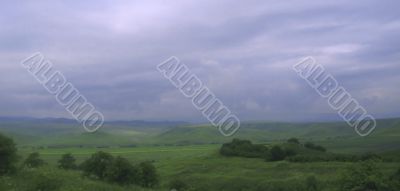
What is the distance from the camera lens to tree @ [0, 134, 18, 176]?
28.1m

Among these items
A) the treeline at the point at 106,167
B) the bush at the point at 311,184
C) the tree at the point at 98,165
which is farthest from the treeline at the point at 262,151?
the tree at the point at 98,165

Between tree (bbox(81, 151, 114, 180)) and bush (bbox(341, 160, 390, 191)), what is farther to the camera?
tree (bbox(81, 151, 114, 180))

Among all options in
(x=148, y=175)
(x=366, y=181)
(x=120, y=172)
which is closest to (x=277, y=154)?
(x=148, y=175)

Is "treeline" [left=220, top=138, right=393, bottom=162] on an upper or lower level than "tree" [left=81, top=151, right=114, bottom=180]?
upper

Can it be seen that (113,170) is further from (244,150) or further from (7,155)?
(244,150)

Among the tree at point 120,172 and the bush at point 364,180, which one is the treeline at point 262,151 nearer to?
the tree at point 120,172

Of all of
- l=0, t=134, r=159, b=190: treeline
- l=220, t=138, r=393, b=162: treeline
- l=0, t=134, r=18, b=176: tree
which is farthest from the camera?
l=220, t=138, r=393, b=162: treeline

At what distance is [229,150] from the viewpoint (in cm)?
12238

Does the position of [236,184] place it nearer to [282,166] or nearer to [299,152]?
[282,166]

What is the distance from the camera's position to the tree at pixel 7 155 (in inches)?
1108

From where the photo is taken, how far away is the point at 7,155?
2856 centimetres

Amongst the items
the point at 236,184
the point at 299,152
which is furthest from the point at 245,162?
the point at 236,184

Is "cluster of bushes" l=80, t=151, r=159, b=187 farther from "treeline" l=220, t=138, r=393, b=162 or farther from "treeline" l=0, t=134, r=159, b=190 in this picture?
"treeline" l=220, t=138, r=393, b=162

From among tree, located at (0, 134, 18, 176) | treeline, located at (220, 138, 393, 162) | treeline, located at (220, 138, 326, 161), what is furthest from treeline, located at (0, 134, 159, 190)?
treeline, located at (220, 138, 326, 161)
